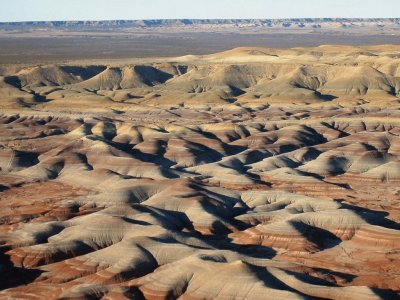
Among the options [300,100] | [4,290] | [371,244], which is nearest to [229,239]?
[371,244]

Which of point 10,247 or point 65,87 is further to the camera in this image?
point 65,87

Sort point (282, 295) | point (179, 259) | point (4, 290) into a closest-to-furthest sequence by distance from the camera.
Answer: point (282, 295) → point (4, 290) → point (179, 259)

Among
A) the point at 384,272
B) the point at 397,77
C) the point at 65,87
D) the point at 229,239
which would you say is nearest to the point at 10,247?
the point at 229,239

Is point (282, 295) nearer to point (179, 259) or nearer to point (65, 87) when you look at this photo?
point (179, 259)

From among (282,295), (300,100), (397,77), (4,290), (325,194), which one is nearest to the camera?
(282,295)

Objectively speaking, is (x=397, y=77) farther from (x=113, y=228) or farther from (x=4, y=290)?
(x=4, y=290)

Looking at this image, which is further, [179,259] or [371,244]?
[371,244]
